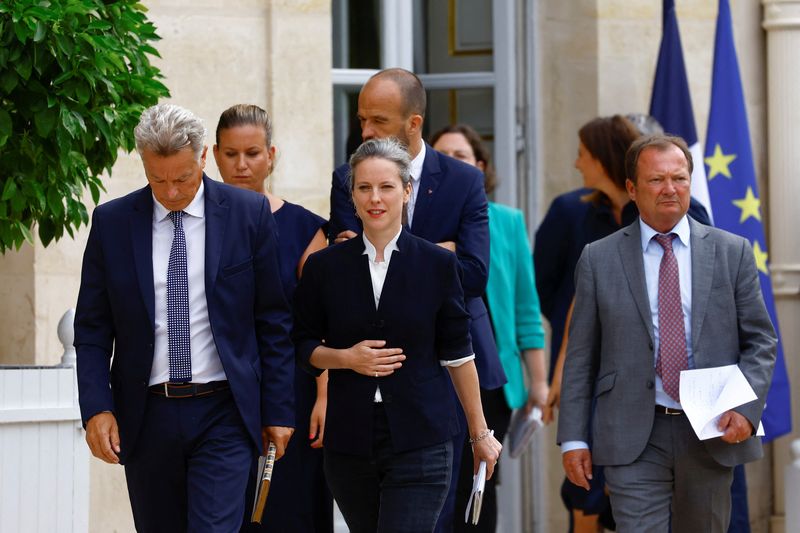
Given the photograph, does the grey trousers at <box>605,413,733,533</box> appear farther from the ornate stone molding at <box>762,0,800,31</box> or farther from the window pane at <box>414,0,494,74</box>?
the window pane at <box>414,0,494,74</box>

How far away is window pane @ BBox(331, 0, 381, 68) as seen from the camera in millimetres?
8398

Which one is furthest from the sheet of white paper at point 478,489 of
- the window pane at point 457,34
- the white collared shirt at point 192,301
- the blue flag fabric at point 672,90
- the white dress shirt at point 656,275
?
the window pane at point 457,34

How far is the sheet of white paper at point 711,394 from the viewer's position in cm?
513

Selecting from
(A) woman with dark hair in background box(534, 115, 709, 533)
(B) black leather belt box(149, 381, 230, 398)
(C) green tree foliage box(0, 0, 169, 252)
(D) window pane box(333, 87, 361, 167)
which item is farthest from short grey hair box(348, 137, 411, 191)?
(D) window pane box(333, 87, 361, 167)

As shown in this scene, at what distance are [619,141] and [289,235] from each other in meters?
1.81

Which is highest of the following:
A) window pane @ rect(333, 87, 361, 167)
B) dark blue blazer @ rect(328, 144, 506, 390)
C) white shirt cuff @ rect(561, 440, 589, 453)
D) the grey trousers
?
window pane @ rect(333, 87, 361, 167)

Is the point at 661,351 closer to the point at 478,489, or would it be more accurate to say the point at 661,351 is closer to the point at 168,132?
the point at 478,489

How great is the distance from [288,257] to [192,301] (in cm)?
87

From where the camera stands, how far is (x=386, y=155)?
4.84m

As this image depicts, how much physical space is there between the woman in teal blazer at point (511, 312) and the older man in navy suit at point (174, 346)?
1758 mm

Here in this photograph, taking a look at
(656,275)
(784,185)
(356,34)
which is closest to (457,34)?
(356,34)

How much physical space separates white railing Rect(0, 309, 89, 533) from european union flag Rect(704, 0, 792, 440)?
3.59m

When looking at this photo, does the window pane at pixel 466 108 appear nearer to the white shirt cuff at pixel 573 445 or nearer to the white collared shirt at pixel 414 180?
the white collared shirt at pixel 414 180

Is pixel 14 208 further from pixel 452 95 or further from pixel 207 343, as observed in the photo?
pixel 452 95
